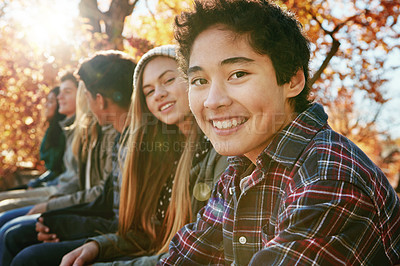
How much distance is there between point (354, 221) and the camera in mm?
1066

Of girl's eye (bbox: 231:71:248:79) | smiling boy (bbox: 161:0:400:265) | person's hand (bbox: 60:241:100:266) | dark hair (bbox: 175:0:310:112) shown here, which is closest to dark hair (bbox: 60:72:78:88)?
person's hand (bbox: 60:241:100:266)

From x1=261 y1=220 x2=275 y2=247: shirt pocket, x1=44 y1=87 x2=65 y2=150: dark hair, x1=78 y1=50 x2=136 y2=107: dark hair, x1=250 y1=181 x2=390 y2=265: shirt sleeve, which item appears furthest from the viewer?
x1=44 y1=87 x2=65 y2=150: dark hair

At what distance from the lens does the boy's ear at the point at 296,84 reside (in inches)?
61.4

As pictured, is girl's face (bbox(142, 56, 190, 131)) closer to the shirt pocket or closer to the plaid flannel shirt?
the plaid flannel shirt

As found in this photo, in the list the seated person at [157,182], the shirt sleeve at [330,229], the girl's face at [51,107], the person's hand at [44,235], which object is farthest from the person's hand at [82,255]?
the girl's face at [51,107]

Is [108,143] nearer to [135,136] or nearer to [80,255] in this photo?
[135,136]

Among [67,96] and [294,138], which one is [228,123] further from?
[67,96]

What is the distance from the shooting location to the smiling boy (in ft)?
Answer: 3.52

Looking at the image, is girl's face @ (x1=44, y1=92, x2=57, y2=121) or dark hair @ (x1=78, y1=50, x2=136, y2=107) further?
girl's face @ (x1=44, y1=92, x2=57, y2=121)

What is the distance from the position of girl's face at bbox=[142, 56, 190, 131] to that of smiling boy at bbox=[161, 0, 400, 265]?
81 centimetres

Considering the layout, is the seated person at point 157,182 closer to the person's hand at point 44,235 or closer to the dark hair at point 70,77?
the person's hand at point 44,235

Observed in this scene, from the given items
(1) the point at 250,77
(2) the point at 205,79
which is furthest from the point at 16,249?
(1) the point at 250,77

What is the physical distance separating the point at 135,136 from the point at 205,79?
1436mm

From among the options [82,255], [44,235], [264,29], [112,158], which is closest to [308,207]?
[264,29]
